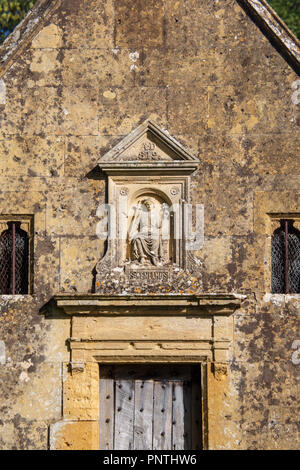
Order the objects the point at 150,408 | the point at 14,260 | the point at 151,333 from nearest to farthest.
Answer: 1. the point at 151,333
2. the point at 150,408
3. the point at 14,260

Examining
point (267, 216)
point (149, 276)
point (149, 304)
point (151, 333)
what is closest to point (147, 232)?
point (149, 276)

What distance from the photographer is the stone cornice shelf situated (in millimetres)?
8555

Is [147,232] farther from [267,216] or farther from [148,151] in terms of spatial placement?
[267,216]

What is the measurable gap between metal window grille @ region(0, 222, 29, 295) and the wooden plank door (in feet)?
4.33

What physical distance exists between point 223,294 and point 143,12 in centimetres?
333

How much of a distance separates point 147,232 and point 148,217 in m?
0.18

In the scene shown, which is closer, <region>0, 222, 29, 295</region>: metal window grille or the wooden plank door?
the wooden plank door

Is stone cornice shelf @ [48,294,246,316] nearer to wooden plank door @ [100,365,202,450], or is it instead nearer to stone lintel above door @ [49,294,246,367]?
stone lintel above door @ [49,294,246,367]

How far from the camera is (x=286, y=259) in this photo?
8.91 meters

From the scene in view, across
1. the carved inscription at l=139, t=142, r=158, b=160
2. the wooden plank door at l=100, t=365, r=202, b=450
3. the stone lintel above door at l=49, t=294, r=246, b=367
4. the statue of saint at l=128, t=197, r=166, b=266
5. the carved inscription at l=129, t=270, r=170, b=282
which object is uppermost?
the carved inscription at l=139, t=142, r=158, b=160

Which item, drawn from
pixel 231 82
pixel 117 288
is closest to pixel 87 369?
pixel 117 288

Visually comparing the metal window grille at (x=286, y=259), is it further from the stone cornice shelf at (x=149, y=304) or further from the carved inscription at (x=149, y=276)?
the carved inscription at (x=149, y=276)

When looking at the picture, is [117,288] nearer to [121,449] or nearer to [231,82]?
[121,449]

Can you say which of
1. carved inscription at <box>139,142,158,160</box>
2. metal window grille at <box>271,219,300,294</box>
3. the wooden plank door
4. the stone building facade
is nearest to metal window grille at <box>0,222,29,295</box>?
the stone building facade
